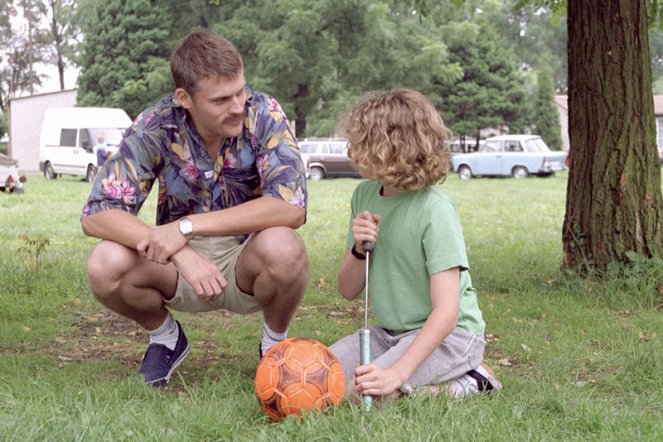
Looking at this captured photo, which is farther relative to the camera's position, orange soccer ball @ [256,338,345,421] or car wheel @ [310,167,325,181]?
car wheel @ [310,167,325,181]

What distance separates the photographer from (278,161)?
395 cm

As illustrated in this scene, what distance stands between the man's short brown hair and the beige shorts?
0.75m

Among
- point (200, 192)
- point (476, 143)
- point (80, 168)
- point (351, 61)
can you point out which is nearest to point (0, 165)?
point (80, 168)

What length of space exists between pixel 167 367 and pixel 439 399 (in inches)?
52.1

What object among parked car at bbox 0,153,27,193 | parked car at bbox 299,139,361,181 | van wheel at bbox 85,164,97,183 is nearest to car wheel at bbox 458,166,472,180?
parked car at bbox 299,139,361,181

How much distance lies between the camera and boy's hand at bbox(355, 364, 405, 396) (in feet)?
10.5

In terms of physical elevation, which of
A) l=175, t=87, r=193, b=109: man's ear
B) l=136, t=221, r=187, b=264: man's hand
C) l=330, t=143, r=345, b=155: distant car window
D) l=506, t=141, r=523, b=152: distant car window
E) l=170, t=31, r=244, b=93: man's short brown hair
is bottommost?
l=136, t=221, r=187, b=264: man's hand

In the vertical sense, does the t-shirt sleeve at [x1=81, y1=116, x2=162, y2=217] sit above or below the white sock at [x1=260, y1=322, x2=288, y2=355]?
above

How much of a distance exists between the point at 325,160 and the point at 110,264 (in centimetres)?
2487

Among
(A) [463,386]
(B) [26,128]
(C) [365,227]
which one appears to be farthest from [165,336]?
(B) [26,128]

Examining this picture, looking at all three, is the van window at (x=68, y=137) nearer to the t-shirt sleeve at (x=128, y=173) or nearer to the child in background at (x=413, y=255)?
the t-shirt sleeve at (x=128, y=173)

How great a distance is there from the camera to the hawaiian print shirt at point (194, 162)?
3949 mm

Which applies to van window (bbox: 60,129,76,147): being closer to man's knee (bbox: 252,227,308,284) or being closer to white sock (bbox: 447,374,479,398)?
man's knee (bbox: 252,227,308,284)

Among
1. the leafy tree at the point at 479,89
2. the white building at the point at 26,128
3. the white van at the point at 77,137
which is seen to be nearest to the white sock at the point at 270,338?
the white van at the point at 77,137
